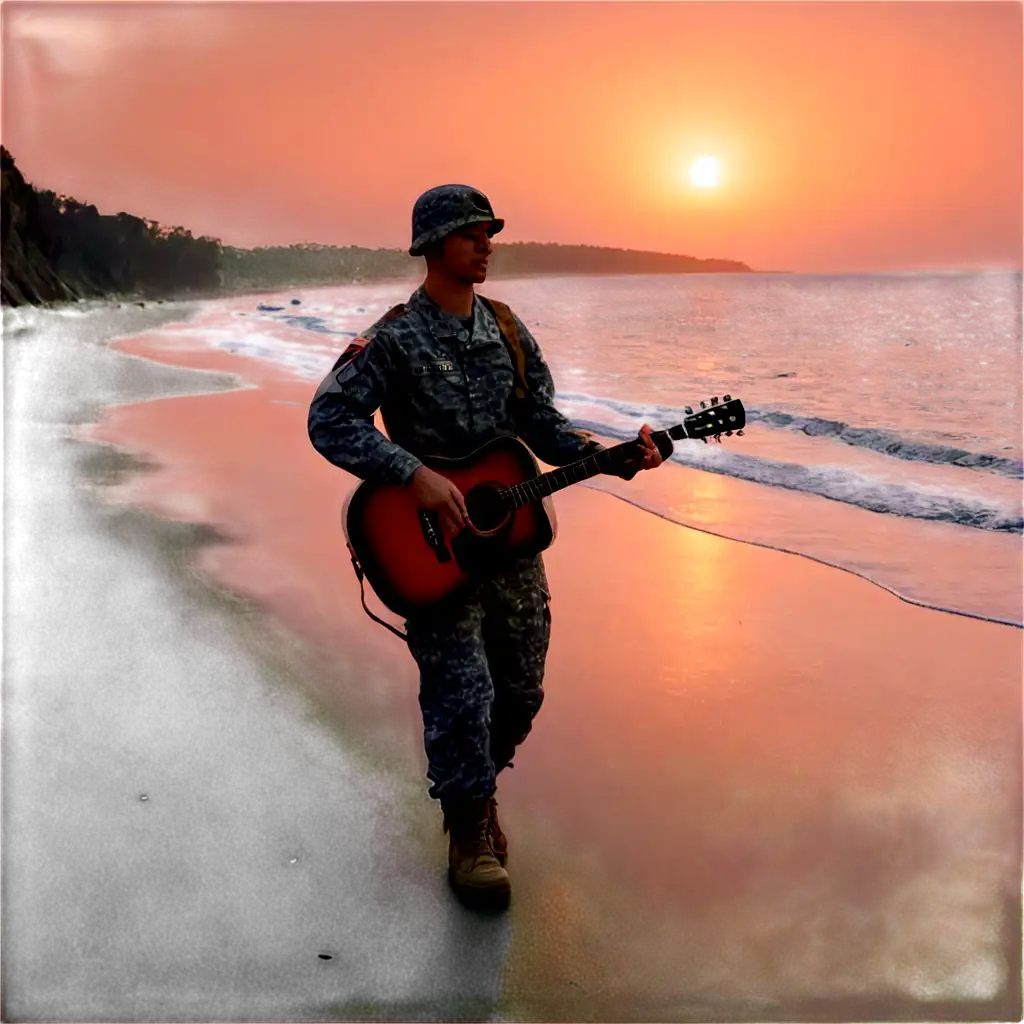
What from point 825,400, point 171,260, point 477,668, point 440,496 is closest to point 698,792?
point 477,668

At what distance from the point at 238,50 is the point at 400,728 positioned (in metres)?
2.05

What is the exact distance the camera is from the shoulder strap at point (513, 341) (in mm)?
2527

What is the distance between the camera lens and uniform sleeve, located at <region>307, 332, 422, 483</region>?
233 centimetres

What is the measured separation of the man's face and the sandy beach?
1.34m

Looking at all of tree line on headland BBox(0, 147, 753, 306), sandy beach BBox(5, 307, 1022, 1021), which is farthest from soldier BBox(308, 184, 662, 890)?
tree line on headland BBox(0, 147, 753, 306)

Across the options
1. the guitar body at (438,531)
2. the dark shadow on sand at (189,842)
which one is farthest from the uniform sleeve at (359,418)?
the dark shadow on sand at (189,842)

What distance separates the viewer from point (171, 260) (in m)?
4.60

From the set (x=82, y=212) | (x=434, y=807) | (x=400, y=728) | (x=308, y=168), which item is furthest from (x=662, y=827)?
(x=82, y=212)

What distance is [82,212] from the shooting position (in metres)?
3.96

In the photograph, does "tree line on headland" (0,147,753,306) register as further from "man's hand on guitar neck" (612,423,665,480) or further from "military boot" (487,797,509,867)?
"military boot" (487,797,509,867)

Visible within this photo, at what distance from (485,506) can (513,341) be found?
0.40 metres

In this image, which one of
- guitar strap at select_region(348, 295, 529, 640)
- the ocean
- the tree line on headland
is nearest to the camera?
guitar strap at select_region(348, 295, 529, 640)

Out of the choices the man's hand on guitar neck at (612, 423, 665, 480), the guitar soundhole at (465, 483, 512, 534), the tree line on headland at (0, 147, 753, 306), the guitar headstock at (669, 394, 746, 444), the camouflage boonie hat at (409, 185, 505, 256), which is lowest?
the guitar soundhole at (465, 483, 512, 534)

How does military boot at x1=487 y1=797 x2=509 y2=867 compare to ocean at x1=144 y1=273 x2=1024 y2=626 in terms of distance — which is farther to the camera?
ocean at x1=144 y1=273 x2=1024 y2=626
